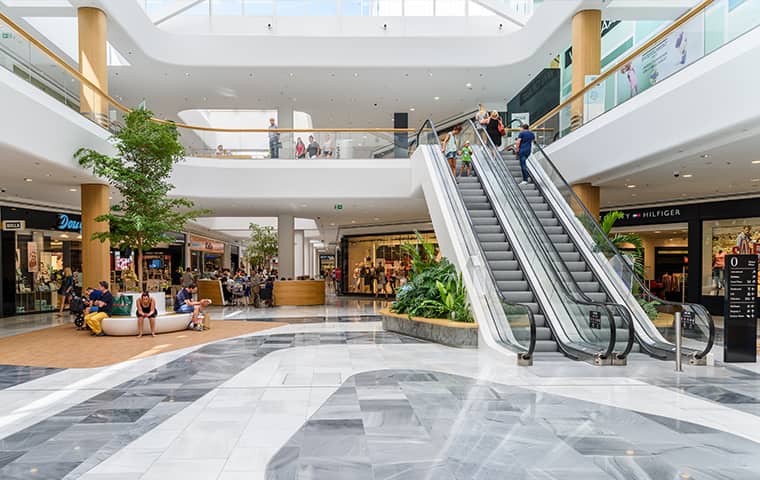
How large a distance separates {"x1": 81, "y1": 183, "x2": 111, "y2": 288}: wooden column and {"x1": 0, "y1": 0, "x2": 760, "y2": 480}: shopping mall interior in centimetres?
7

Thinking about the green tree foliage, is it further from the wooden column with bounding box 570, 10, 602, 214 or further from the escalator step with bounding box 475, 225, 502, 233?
the wooden column with bounding box 570, 10, 602, 214

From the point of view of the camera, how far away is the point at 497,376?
264 inches

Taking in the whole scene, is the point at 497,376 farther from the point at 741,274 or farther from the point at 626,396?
the point at 741,274

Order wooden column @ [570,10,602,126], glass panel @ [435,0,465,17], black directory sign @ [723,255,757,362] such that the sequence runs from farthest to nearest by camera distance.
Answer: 1. glass panel @ [435,0,465,17]
2. wooden column @ [570,10,602,126]
3. black directory sign @ [723,255,757,362]

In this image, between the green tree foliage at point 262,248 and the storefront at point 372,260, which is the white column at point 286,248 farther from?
the storefront at point 372,260

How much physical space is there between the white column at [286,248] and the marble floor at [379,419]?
11.8 meters

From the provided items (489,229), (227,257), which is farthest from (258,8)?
(227,257)

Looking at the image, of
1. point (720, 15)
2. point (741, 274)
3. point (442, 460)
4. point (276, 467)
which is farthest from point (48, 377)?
point (720, 15)

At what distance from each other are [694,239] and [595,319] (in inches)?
421

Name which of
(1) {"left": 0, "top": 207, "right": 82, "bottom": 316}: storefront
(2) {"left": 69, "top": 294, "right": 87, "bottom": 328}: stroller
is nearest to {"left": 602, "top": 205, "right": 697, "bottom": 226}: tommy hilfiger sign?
(2) {"left": 69, "top": 294, "right": 87, "bottom": 328}: stroller

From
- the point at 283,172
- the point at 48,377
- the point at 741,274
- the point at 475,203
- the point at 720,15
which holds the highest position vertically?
the point at 720,15

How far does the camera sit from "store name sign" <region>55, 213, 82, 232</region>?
17.9 metres

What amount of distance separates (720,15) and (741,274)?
4022 millimetres

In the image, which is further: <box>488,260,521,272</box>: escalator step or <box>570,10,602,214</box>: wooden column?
<box>570,10,602,214</box>: wooden column
